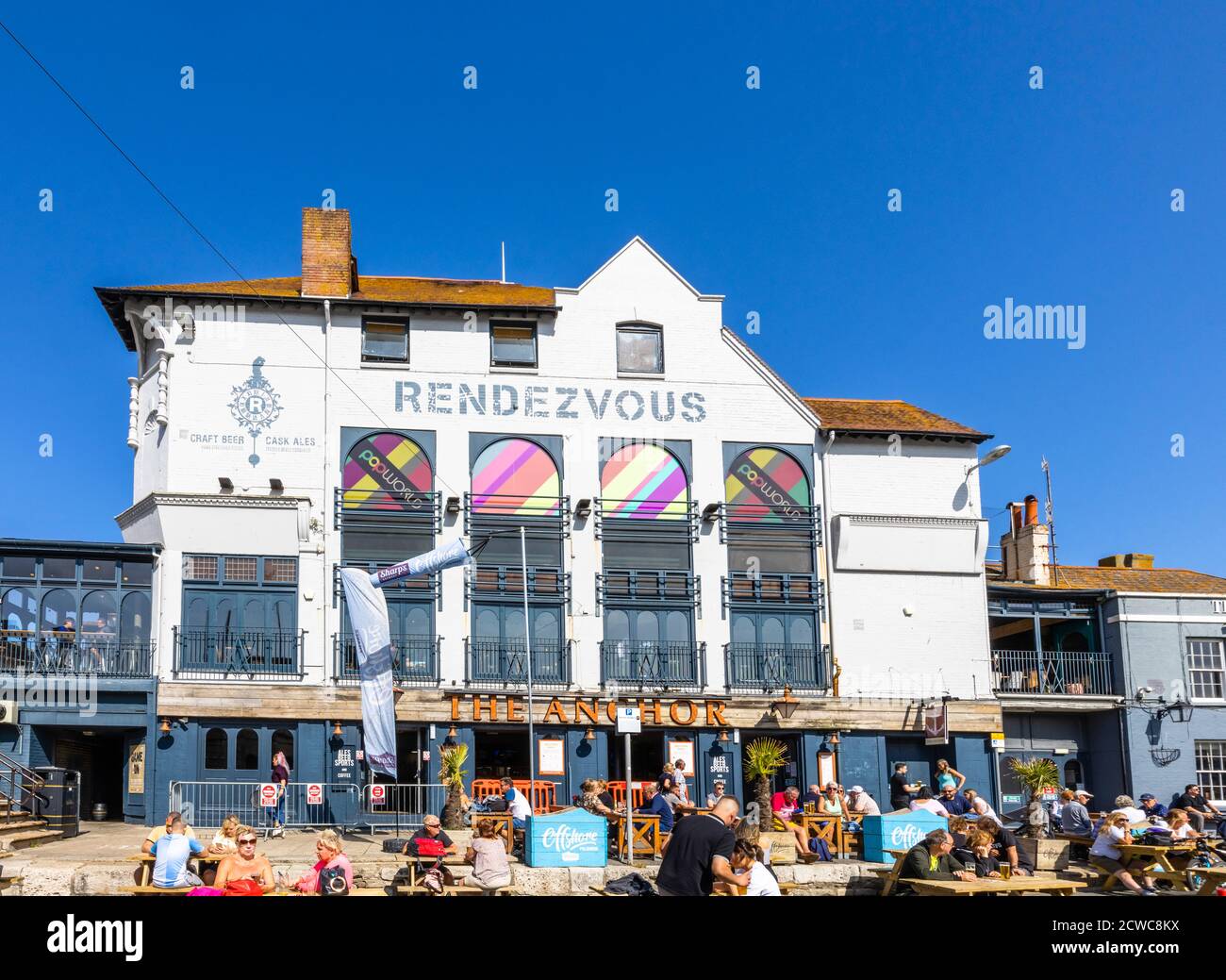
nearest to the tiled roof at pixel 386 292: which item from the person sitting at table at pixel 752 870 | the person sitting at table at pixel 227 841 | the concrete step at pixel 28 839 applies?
the concrete step at pixel 28 839

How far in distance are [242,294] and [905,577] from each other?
17.2 metres

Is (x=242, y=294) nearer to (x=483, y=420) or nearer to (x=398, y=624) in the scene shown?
(x=483, y=420)

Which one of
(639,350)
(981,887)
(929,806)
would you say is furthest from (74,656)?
(981,887)

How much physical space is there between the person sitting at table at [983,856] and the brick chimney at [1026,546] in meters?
21.1

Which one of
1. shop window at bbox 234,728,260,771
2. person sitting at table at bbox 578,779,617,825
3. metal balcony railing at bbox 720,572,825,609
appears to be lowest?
person sitting at table at bbox 578,779,617,825

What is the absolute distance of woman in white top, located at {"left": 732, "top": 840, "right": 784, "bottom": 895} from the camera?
11.9 metres

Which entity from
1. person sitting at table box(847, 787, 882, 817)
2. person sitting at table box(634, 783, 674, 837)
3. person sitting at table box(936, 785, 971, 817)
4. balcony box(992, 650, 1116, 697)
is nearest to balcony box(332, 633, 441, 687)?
person sitting at table box(634, 783, 674, 837)

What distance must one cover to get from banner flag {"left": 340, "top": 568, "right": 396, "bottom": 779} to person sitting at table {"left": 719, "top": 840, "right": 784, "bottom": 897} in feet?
40.0

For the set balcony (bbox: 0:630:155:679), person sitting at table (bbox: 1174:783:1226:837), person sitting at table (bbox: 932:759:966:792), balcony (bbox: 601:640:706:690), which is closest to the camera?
person sitting at table (bbox: 932:759:966:792)

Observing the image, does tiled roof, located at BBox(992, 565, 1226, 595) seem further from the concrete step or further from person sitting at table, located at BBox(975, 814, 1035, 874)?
the concrete step

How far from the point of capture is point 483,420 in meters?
30.8

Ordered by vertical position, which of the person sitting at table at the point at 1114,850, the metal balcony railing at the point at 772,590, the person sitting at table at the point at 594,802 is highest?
the metal balcony railing at the point at 772,590

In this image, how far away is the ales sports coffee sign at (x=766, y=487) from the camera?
3177cm

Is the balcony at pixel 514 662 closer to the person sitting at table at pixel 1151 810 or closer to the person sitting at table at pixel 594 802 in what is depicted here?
the person sitting at table at pixel 594 802
